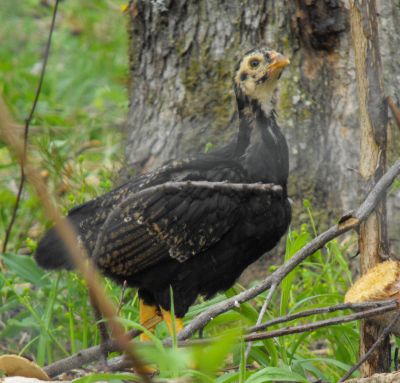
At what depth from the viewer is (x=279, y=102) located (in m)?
3.85

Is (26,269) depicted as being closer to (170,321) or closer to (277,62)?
(170,321)

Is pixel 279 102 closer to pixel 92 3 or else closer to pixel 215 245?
pixel 215 245

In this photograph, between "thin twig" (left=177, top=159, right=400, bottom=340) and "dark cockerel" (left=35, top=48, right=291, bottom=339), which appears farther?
"dark cockerel" (left=35, top=48, right=291, bottom=339)

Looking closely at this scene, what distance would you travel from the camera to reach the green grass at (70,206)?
2494 millimetres

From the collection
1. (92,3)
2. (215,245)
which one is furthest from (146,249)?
(92,3)

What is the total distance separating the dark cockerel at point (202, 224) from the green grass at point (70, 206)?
18cm

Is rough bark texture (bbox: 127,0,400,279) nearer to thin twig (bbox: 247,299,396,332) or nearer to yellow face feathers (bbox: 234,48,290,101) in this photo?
yellow face feathers (bbox: 234,48,290,101)

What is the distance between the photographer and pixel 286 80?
12.6ft

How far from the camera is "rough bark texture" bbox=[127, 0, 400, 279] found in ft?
12.2

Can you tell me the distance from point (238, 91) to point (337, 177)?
3.76 feet

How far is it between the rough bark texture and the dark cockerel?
0.92 metres

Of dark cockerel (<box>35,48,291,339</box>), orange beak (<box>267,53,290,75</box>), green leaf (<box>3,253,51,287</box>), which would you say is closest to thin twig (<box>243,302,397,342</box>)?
dark cockerel (<box>35,48,291,339</box>)

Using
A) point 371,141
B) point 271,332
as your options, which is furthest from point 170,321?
point 371,141

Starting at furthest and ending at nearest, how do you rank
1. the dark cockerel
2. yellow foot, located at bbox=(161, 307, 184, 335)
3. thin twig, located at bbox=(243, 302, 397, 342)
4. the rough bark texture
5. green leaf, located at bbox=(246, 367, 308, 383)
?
the rough bark texture, yellow foot, located at bbox=(161, 307, 184, 335), the dark cockerel, green leaf, located at bbox=(246, 367, 308, 383), thin twig, located at bbox=(243, 302, 397, 342)
